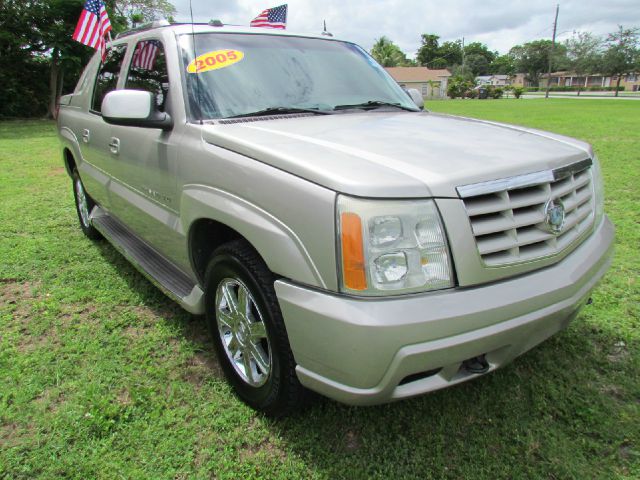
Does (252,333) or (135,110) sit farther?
(135,110)

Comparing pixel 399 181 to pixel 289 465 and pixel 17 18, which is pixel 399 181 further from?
A: pixel 17 18

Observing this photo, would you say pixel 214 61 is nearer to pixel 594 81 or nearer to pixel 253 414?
pixel 253 414

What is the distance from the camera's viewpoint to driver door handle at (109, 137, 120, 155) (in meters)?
3.34

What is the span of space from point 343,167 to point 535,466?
1.48m

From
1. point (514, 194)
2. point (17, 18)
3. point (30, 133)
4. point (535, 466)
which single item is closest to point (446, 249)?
point (514, 194)

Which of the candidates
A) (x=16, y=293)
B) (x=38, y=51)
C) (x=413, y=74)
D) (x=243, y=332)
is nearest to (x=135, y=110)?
(x=243, y=332)

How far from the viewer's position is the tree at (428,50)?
10169cm

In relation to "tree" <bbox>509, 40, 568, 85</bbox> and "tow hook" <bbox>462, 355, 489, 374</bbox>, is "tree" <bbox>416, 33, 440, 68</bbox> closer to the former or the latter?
"tree" <bbox>509, 40, 568, 85</bbox>

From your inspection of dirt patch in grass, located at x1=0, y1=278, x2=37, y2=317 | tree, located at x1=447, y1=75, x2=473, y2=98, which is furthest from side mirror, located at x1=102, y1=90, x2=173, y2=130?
tree, located at x1=447, y1=75, x2=473, y2=98

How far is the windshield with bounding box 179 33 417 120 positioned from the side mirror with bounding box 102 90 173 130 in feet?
0.63

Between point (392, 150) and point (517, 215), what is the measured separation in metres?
0.55

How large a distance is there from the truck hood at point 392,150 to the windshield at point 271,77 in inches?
7.7

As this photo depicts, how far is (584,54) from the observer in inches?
2803

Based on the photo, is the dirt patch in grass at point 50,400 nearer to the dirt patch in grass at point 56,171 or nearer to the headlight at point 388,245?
the headlight at point 388,245
